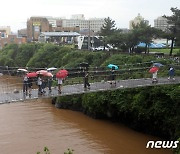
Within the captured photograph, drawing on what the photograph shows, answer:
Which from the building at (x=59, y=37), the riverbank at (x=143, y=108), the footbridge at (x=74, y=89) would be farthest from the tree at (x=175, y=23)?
the building at (x=59, y=37)

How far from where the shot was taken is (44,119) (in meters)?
21.2

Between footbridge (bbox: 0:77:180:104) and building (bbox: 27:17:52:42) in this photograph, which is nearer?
footbridge (bbox: 0:77:180:104)

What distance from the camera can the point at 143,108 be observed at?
674 inches

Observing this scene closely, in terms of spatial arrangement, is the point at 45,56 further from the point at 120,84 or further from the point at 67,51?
the point at 120,84

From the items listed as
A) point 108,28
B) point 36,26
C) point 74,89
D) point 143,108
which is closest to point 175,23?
point 143,108

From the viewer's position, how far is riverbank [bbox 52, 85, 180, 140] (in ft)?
51.4

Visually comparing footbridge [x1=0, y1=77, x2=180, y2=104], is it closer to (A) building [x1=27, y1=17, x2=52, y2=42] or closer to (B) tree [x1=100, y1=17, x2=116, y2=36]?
(B) tree [x1=100, y1=17, x2=116, y2=36]

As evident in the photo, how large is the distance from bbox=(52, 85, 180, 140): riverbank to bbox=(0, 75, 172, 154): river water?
0.51m

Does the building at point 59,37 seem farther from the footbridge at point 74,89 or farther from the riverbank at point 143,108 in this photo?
the footbridge at point 74,89

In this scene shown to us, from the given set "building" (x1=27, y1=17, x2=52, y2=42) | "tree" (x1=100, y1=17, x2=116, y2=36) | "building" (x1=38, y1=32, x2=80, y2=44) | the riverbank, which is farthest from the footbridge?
"building" (x1=27, y1=17, x2=52, y2=42)

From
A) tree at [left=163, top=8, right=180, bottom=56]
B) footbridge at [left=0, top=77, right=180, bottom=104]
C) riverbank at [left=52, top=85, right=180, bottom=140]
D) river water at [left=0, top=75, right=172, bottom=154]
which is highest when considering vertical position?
tree at [left=163, top=8, right=180, bottom=56]

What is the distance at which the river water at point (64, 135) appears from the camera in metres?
15.8

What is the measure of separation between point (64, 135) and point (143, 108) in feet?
14.3

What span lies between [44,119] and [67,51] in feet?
55.6
